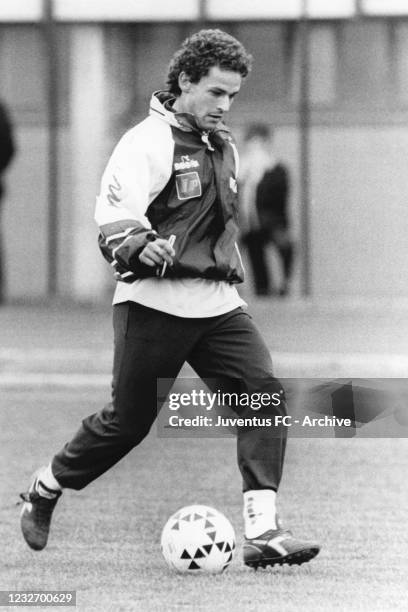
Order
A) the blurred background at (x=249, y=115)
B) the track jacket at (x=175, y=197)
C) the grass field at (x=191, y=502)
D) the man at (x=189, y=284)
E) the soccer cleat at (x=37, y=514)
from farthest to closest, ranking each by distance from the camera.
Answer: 1. the blurred background at (x=249, y=115)
2. the soccer cleat at (x=37, y=514)
3. the man at (x=189, y=284)
4. the track jacket at (x=175, y=197)
5. the grass field at (x=191, y=502)

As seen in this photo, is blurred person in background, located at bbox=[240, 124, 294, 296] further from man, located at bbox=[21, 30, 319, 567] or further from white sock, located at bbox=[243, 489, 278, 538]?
white sock, located at bbox=[243, 489, 278, 538]

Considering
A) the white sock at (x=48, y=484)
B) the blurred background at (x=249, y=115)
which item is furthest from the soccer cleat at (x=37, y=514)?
the blurred background at (x=249, y=115)

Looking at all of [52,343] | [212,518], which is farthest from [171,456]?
[52,343]

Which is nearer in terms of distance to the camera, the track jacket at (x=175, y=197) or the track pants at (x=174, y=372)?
the track jacket at (x=175, y=197)

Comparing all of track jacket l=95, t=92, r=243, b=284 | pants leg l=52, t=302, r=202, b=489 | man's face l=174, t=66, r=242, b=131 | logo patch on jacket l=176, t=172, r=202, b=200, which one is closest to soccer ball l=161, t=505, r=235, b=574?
pants leg l=52, t=302, r=202, b=489

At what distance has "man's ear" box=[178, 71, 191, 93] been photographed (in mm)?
5918

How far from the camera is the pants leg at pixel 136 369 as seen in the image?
19.2 ft

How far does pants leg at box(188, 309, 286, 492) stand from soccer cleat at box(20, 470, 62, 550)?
72 cm

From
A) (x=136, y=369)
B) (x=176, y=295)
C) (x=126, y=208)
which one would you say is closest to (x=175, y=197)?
(x=126, y=208)

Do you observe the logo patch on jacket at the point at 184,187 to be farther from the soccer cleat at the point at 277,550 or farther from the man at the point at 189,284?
the soccer cleat at the point at 277,550

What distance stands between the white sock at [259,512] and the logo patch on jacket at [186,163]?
1106 mm

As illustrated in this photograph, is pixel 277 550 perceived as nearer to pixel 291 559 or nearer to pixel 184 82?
pixel 291 559

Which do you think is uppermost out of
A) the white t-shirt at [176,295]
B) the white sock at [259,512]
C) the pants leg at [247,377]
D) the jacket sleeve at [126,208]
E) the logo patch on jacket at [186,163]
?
the logo patch on jacket at [186,163]

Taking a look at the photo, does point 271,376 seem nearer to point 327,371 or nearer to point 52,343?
point 327,371
